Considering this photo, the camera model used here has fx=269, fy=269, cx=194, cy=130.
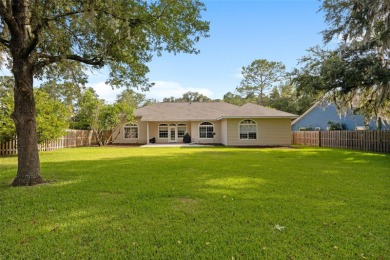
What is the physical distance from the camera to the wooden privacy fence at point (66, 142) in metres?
14.6

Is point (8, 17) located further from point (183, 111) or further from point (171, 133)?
point (183, 111)

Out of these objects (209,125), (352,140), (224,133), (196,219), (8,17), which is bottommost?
(196,219)

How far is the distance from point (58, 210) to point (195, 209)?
7.42 ft

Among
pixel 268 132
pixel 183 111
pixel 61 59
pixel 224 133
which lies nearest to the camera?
pixel 61 59

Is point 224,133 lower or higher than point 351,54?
lower

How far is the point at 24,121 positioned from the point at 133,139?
20593mm

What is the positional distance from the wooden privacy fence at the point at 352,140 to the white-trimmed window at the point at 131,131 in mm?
16067

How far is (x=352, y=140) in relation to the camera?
60.8 ft

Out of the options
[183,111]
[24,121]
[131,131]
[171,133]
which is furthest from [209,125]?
[24,121]

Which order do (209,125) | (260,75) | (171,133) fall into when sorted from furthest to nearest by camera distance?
(260,75)
(171,133)
(209,125)

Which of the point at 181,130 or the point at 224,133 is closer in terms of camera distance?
the point at 224,133

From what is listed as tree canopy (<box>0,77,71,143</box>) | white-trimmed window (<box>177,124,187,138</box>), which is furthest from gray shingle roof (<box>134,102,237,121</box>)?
tree canopy (<box>0,77,71,143</box>)

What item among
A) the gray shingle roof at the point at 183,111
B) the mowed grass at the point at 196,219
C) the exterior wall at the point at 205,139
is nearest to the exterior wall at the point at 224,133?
the exterior wall at the point at 205,139

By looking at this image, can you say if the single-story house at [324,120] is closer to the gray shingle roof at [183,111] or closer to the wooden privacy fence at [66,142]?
the gray shingle roof at [183,111]
